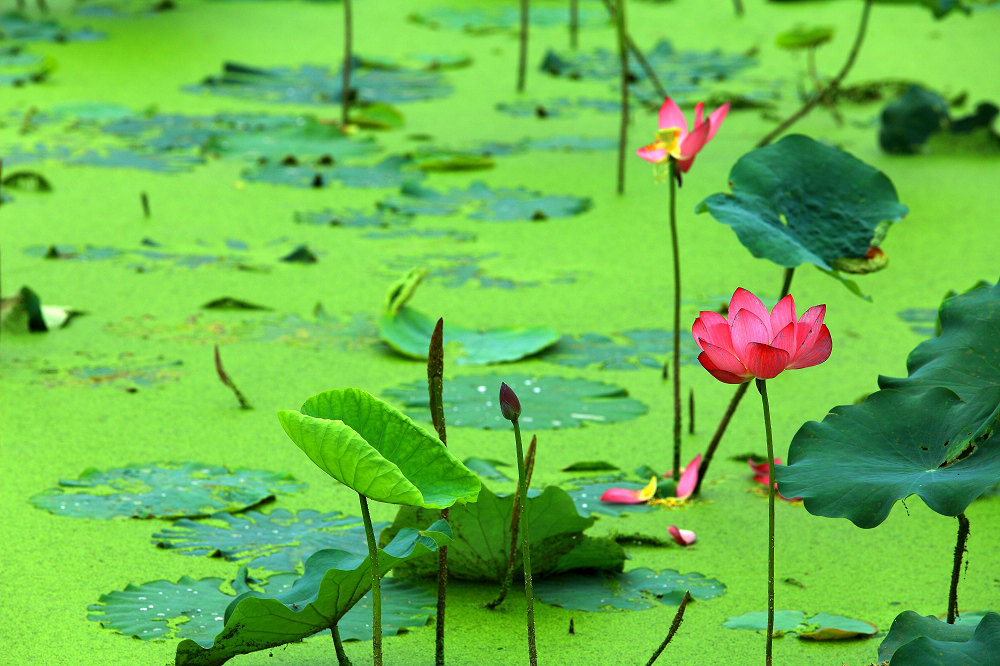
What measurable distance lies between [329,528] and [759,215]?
703 millimetres

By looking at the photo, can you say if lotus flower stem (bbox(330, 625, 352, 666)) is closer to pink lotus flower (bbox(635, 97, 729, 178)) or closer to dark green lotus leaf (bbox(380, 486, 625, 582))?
dark green lotus leaf (bbox(380, 486, 625, 582))

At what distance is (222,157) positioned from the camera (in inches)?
150

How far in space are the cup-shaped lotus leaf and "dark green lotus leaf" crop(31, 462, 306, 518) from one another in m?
0.58

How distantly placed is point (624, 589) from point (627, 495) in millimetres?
262

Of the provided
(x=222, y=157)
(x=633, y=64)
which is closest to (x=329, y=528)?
(x=222, y=157)

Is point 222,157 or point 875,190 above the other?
point 875,190

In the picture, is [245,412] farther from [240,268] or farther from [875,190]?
[875,190]

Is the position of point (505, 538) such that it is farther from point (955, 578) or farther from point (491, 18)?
point (491, 18)

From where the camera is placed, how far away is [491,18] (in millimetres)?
6723

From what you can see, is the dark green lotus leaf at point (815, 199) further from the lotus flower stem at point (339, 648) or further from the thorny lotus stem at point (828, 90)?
the thorny lotus stem at point (828, 90)

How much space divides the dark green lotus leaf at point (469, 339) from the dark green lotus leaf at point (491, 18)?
444 cm

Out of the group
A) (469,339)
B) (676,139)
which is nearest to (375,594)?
(676,139)

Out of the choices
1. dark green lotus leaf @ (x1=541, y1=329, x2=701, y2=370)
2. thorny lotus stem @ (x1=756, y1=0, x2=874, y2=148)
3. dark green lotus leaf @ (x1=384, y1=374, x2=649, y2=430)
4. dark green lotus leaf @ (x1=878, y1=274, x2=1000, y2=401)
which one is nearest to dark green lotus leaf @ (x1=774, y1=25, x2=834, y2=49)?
thorny lotus stem @ (x1=756, y1=0, x2=874, y2=148)

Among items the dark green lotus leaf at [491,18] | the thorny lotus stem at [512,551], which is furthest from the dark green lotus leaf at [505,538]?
the dark green lotus leaf at [491,18]
